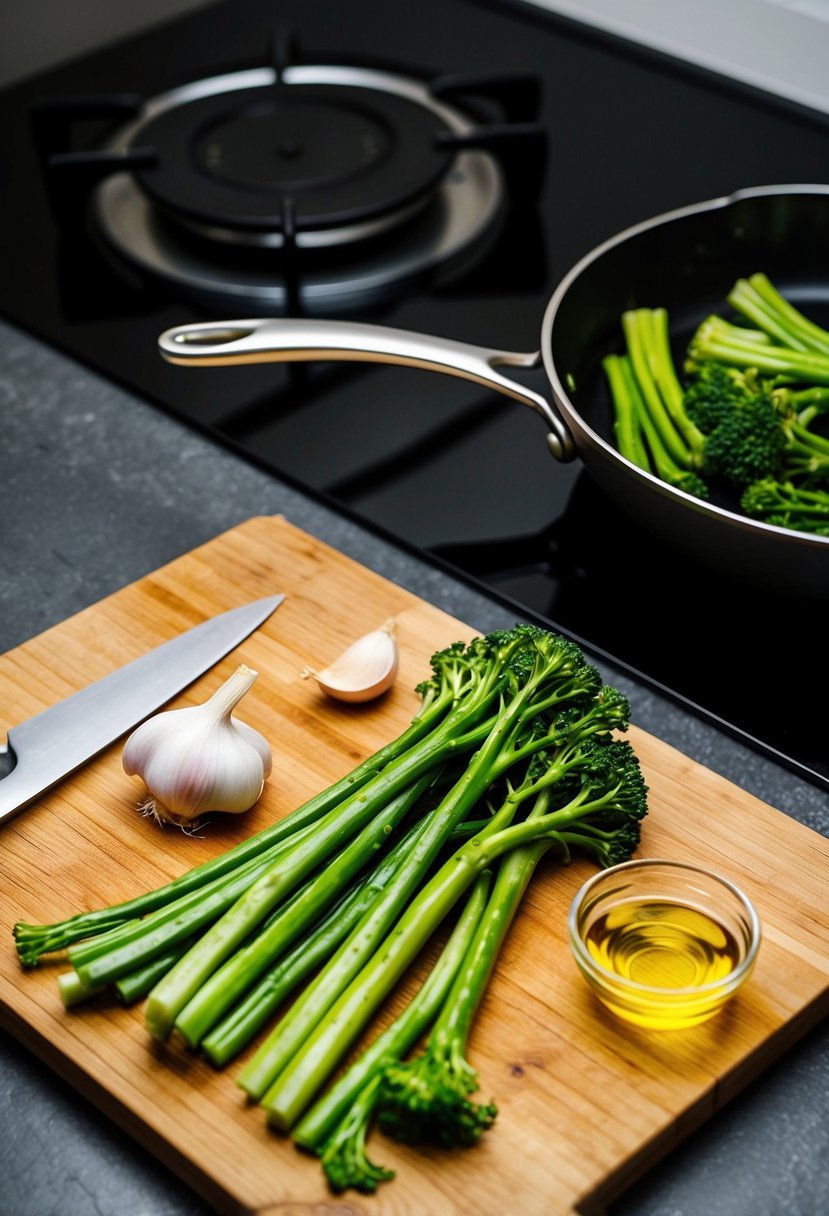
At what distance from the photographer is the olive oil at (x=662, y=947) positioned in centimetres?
97

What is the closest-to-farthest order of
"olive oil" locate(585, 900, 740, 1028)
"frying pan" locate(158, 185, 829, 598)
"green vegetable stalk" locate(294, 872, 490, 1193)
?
"green vegetable stalk" locate(294, 872, 490, 1193), "olive oil" locate(585, 900, 740, 1028), "frying pan" locate(158, 185, 829, 598)

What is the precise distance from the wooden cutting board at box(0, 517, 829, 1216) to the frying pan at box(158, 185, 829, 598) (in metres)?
0.20

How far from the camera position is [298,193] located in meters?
1.77

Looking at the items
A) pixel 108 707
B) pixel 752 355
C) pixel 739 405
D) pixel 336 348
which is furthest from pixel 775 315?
pixel 108 707

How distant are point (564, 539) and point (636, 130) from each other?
0.94 m

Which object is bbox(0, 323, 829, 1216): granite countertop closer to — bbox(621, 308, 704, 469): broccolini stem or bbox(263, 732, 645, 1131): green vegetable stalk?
bbox(263, 732, 645, 1131): green vegetable stalk

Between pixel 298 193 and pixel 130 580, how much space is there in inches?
25.6

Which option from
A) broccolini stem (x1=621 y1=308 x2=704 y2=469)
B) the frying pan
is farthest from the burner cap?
broccolini stem (x1=621 y1=308 x2=704 y2=469)

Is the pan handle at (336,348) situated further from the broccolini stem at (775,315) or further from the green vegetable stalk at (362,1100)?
the green vegetable stalk at (362,1100)

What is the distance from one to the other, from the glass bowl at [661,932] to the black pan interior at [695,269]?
Result: 66 cm

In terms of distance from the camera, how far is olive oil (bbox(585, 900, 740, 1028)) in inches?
38.4

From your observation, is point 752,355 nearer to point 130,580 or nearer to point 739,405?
point 739,405

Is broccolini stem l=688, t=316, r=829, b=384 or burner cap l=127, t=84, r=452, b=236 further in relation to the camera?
burner cap l=127, t=84, r=452, b=236

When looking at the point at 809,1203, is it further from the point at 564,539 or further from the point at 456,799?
the point at 564,539
